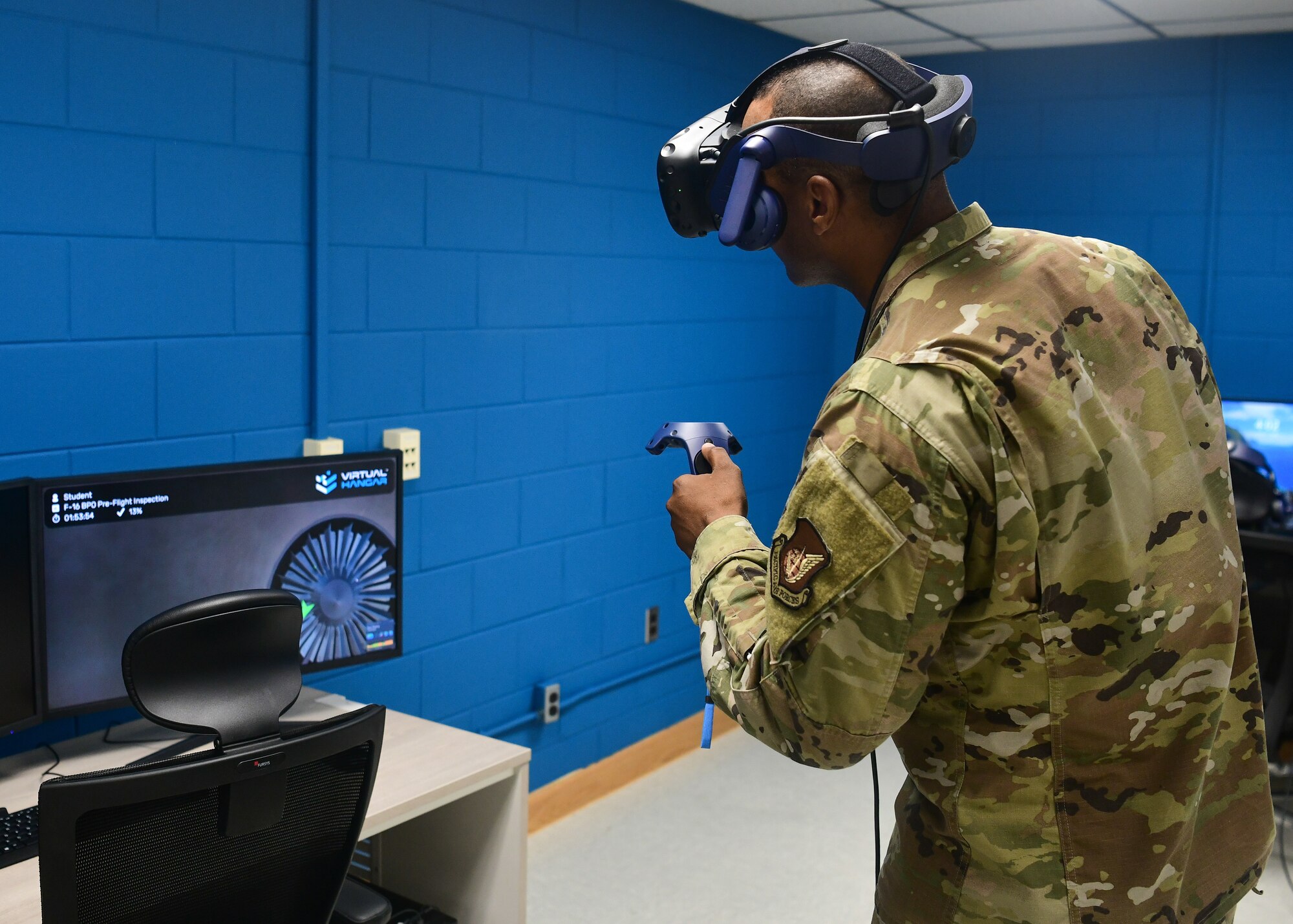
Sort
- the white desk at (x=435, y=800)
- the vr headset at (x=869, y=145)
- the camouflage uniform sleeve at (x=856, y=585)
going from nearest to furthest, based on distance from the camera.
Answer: the camouflage uniform sleeve at (x=856, y=585), the vr headset at (x=869, y=145), the white desk at (x=435, y=800)

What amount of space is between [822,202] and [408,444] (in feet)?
5.85

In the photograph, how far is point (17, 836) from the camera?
1.76m

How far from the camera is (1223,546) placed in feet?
3.94

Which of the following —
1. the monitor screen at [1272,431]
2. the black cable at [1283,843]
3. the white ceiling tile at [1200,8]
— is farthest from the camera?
the monitor screen at [1272,431]

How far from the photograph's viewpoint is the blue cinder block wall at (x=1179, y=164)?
400 centimetres

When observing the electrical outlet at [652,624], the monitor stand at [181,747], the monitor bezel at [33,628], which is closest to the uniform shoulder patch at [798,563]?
the monitor stand at [181,747]

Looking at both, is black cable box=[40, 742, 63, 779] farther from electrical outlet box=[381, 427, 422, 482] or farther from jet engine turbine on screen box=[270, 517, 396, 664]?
electrical outlet box=[381, 427, 422, 482]

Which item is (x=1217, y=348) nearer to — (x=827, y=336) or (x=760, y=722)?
(x=827, y=336)

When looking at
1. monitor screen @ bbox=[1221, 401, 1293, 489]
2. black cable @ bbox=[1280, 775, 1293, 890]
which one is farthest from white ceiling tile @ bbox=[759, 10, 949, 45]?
black cable @ bbox=[1280, 775, 1293, 890]

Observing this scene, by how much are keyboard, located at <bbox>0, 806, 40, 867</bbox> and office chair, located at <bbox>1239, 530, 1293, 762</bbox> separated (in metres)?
2.51

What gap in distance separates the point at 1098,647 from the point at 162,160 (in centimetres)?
196

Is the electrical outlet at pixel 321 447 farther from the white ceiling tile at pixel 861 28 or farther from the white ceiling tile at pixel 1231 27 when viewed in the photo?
the white ceiling tile at pixel 1231 27

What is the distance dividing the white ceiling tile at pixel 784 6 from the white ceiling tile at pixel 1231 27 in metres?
1.00

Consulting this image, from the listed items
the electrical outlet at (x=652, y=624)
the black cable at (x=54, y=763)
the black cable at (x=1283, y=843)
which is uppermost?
the black cable at (x=54, y=763)
